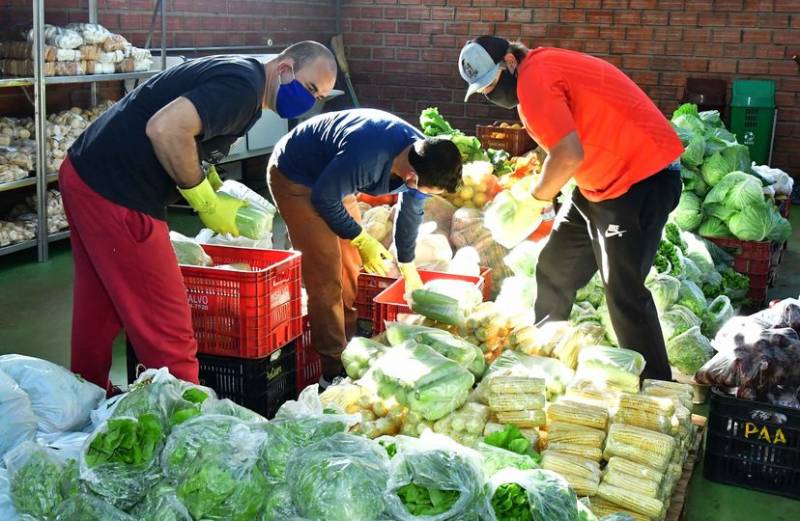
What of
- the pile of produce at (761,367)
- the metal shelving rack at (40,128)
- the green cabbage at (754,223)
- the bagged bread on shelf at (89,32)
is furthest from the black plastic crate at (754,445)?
the bagged bread on shelf at (89,32)

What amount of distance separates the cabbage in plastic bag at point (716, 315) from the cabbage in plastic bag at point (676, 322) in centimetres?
34

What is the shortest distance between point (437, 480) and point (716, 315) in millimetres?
3777

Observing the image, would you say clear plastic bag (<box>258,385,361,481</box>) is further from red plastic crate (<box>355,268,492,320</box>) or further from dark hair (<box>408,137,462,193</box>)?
red plastic crate (<box>355,268,492,320</box>)

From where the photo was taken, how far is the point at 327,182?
3.86m

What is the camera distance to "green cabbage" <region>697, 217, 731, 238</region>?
6.34m

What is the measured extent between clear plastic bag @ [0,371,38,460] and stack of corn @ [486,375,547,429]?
1.52 meters

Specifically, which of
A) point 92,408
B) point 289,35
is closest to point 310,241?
point 92,408

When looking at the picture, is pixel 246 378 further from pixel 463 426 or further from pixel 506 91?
pixel 506 91

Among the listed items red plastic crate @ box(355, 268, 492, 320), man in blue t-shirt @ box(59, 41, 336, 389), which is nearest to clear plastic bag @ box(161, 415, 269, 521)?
man in blue t-shirt @ box(59, 41, 336, 389)

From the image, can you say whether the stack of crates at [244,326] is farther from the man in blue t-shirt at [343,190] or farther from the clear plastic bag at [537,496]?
the clear plastic bag at [537,496]

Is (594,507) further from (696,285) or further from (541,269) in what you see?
(696,285)

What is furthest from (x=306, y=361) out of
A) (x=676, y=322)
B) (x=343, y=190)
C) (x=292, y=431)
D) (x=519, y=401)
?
(x=292, y=431)

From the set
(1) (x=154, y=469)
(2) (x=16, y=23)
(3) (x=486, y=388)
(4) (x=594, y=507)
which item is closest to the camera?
(1) (x=154, y=469)

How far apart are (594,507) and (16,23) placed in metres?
6.53
